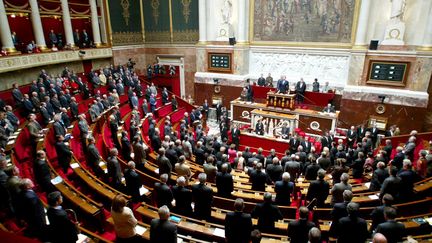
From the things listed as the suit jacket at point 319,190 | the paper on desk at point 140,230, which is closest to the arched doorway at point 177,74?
the suit jacket at point 319,190

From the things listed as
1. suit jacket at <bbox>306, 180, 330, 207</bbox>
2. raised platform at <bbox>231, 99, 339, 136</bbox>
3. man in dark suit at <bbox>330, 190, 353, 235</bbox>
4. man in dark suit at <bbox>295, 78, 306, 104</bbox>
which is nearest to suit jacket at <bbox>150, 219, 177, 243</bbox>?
man in dark suit at <bbox>330, 190, 353, 235</bbox>

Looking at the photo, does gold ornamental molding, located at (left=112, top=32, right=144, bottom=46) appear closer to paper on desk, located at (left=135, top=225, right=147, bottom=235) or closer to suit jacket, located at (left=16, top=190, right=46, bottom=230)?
suit jacket, located at (left=16, top=190, right=46, bottom=230)

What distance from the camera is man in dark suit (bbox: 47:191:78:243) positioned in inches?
150

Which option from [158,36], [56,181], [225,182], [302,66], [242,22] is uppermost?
[242,22]

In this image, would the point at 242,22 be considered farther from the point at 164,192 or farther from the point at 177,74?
the point at 164,192

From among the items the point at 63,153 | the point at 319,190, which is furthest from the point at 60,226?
the point at 319,190

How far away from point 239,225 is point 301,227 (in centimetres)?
88

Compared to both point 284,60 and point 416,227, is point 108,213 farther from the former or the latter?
point 284,60

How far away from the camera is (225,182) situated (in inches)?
230

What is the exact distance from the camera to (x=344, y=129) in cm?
1394

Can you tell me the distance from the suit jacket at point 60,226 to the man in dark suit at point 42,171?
1.95 meters

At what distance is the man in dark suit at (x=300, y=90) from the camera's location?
14.3 m

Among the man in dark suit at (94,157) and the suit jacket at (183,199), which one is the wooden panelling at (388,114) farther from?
the man in dark suit at (94,157)

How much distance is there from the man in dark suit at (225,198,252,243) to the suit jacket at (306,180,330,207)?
2.07m
